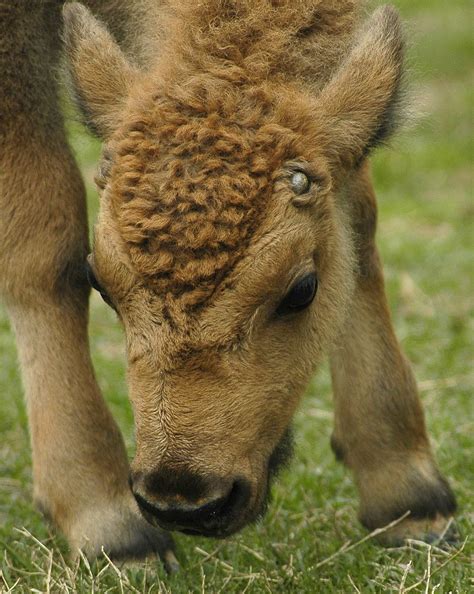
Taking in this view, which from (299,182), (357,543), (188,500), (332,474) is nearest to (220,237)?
(299,182)

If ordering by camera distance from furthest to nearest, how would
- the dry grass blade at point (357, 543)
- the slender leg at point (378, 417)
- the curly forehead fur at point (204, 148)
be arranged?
the slender leg at point (378, 417)
the dry grass blade at point (357, 543)
the curly forehead fur at point (204, 148)

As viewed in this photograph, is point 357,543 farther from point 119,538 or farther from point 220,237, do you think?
point 220,237

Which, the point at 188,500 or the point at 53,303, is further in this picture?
the point at 53,303

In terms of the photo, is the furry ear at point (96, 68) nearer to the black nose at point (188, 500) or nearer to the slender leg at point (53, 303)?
the slender leg at point (53, 303)

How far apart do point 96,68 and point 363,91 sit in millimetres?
1112

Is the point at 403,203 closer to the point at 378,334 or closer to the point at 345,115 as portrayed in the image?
the point at 378,334

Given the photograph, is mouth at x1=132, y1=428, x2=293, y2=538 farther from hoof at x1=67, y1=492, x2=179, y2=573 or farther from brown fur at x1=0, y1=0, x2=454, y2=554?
hoof at x1=67, y1=492, x2=179, y2=573

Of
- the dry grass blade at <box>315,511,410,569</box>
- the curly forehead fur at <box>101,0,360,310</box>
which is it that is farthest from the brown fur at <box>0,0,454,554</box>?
the dry grass blade at <box>315,511,410,569</box>

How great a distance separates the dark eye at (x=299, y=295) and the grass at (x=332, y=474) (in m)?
0.99

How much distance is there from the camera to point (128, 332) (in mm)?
4734

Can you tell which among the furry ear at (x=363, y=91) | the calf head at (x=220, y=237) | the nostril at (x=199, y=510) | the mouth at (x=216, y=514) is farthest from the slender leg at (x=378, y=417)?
the nostril at (x=199, y=510)

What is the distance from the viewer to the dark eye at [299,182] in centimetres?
467

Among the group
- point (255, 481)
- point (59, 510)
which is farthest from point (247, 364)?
point (59, 510)

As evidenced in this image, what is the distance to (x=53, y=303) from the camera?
5789 mm
